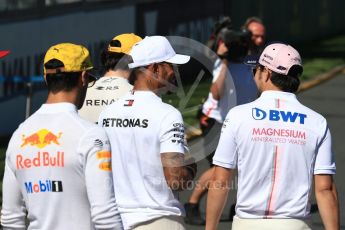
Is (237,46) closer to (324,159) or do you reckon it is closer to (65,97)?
(324,159)

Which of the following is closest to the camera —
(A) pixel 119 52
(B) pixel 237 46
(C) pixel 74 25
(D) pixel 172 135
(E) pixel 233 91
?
(D) pixel 172 135

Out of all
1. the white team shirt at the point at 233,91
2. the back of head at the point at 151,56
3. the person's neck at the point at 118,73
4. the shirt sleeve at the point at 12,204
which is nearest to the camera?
the shirt sleeve at the point at 12,204

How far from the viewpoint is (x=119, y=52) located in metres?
8.75

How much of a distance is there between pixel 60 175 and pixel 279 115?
68.6 inches

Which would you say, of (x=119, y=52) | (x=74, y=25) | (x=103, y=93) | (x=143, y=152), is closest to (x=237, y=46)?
(x=103, y=93)

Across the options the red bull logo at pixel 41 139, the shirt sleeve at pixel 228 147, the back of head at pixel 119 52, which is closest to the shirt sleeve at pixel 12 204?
the red bull logo at pixel 41 139

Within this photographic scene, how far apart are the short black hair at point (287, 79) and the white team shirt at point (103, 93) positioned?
188 cm

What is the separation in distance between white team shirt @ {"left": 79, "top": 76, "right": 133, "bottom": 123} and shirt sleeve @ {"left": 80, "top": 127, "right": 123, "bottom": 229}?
294cm

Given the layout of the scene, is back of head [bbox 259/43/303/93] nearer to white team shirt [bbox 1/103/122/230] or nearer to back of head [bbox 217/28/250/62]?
white team shirt [bbox 1/103/122/230]

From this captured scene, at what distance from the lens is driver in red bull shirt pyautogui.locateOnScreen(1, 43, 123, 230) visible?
19.5ft

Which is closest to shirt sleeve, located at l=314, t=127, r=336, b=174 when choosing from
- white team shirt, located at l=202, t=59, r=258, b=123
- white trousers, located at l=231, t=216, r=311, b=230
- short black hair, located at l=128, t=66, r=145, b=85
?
white trousers, located at l=231, t=216, r=311, b=230

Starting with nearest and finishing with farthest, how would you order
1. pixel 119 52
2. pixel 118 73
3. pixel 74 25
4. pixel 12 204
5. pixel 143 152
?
pixel 12 204, pixel 143 152, pixel 119 52, pixel 118 73, pixel 74 25

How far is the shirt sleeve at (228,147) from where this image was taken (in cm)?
725

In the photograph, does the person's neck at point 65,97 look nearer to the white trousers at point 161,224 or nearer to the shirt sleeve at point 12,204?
the shirt sleeve at point 12,204
